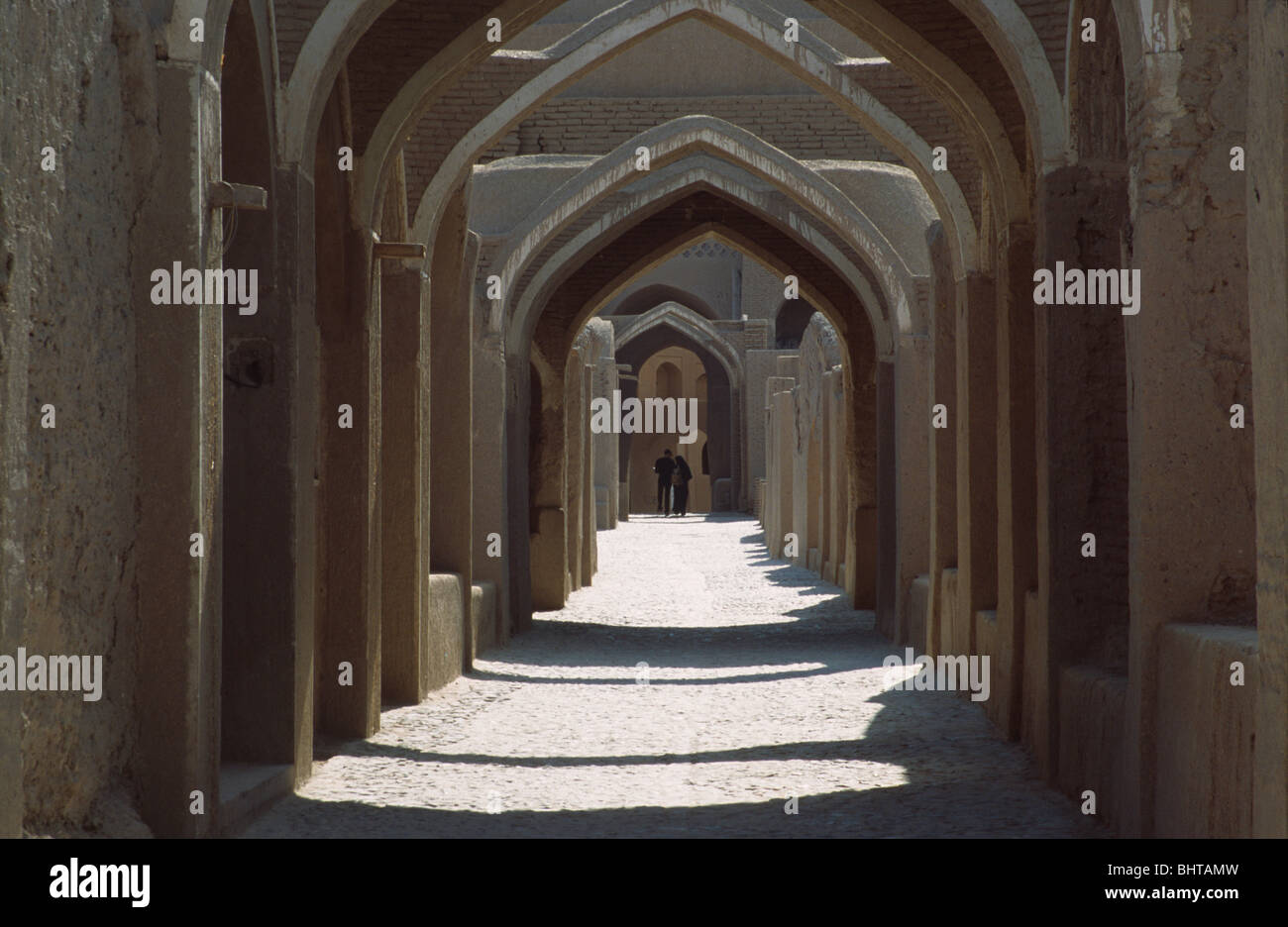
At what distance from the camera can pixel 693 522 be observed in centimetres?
3206

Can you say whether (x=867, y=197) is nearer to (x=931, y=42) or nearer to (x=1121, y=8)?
(x=931, y=42)

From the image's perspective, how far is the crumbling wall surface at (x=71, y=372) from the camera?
3408 millimetres

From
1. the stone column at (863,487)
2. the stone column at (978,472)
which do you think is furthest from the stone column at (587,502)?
the stone column at (978,472)

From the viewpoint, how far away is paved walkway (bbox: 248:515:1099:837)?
18.3 feet

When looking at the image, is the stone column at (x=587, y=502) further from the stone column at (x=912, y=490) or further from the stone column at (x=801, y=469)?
the stone column at (x=912, y=490)

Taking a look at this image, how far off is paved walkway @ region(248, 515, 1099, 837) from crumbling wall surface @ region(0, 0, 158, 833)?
4.19 feet

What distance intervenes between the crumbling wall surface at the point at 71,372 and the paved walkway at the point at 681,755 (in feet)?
4.19

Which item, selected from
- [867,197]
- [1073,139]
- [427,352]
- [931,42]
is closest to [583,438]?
[867,197]
